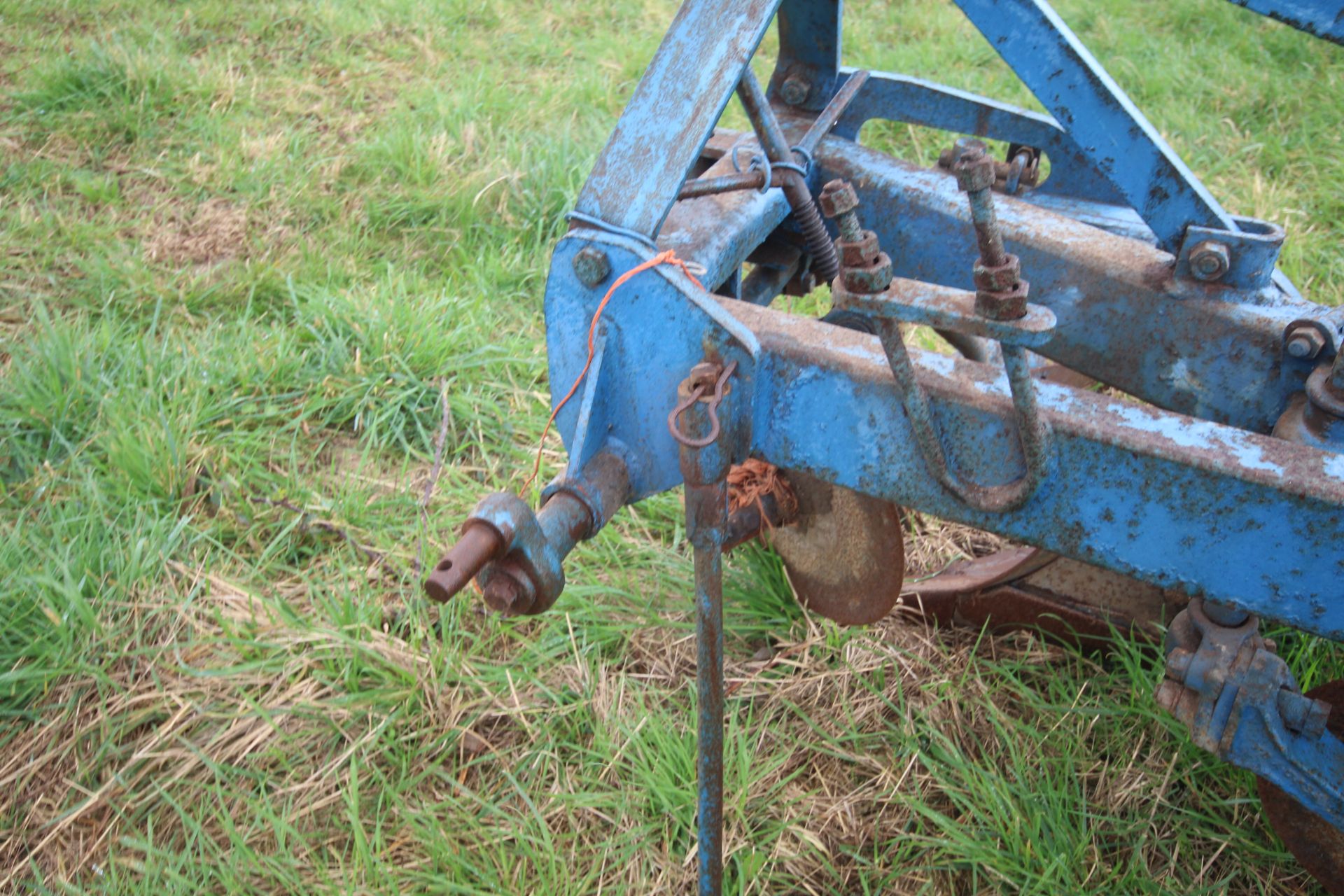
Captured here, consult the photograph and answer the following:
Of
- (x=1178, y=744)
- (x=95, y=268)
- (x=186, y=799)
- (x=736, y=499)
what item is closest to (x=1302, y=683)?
(x=1178, y=744)

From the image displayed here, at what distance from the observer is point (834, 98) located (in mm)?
1964

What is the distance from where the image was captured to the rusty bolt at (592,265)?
1396 millimetres

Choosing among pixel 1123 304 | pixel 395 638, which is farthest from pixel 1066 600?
pixel 395 638

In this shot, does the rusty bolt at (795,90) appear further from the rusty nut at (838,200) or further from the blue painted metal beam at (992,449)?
the rusty nut at (838,200)

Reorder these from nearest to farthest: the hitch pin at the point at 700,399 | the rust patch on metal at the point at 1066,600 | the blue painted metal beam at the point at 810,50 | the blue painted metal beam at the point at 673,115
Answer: the hitch pin at the point at 700,399, the blue painted metal beam at the point at 673,115, the blue painted metal beam at the point at 810,50, the rust patch on metal at the point at 1066,600

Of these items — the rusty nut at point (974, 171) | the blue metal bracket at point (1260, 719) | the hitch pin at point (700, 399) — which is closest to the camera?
→ the rusty nut at point (974, 171)

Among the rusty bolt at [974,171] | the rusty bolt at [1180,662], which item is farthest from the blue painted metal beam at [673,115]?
the rusty bolt at [1180,662]

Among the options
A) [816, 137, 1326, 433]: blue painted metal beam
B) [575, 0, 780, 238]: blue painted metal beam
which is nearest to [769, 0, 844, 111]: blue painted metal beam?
[816, 137, 1326, 433]: blue painted metal beam

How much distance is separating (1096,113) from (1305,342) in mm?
465

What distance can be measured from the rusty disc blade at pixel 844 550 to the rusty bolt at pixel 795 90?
2.73 ft

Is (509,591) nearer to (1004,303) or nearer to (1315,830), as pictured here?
(1004,303)

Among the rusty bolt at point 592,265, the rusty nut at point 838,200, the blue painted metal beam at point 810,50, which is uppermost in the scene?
the rusty nut at point 838,200

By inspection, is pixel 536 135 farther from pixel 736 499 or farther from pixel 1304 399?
pixel 1304 399

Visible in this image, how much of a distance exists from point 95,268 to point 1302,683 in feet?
11.1
